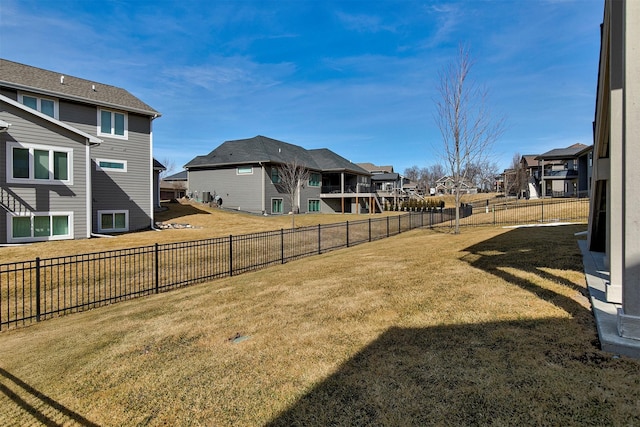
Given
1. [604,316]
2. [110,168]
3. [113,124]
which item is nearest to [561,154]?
[604,316]

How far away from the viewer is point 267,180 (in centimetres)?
3025

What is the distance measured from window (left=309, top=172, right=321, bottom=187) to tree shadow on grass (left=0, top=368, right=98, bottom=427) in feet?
106

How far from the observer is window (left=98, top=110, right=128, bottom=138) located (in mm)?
18766

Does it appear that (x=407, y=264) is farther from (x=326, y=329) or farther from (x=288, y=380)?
(x=288, y=380)

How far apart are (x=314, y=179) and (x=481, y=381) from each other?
34216 millimetres

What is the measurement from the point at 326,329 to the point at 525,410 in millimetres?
2527

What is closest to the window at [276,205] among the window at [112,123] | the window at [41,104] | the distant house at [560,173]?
the window at [112,123]

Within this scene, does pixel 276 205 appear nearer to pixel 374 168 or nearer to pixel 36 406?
pixel 36 406

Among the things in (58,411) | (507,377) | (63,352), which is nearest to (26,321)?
(63,352)

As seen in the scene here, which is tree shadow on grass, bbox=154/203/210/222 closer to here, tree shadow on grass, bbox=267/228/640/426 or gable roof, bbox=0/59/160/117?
gable roof, bbox=0/59/160/117

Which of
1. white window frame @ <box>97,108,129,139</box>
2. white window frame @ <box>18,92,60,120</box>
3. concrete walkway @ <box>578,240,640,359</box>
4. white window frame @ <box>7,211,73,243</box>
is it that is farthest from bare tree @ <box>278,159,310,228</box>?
concrete walkway @ <box>578,240,640,359</box>

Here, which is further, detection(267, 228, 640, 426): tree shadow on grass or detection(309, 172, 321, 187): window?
detection(309, 172, 321, 187): window

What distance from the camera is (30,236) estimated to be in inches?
560

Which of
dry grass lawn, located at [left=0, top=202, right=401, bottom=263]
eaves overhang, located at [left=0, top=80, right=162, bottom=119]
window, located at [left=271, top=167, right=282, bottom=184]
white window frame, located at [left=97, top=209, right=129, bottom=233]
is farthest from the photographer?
window, located at [left=271, top=167, right=282, bottom=184]
